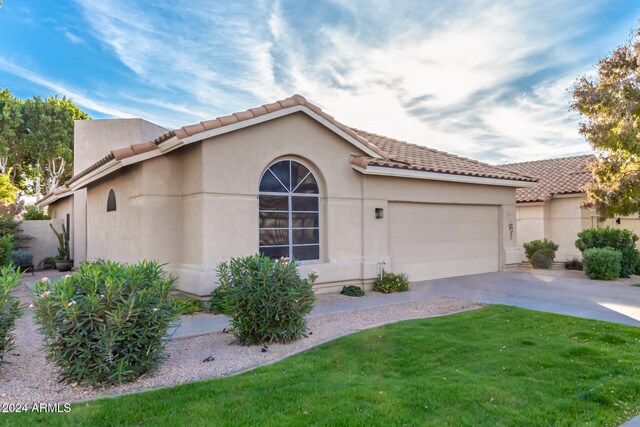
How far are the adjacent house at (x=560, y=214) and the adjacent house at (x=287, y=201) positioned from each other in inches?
212

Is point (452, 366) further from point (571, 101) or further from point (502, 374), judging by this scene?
point (571, 101)

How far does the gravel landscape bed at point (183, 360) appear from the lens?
4.86 m

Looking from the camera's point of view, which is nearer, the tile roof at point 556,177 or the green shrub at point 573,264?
the green shrub at point 573,264

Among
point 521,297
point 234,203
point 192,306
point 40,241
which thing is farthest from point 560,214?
point 40,241

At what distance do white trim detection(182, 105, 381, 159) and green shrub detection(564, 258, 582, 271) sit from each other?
11678 mm

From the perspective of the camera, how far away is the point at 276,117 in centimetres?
1048

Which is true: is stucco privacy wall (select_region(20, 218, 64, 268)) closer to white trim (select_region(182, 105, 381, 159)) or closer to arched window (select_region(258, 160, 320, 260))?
arched window (select_region(258, 160, 320, 260))

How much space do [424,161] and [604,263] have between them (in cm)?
685

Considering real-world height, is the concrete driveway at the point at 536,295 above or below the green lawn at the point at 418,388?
below

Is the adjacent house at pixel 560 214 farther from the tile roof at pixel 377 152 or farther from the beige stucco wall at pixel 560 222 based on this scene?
the tile roof at pixel 377 152

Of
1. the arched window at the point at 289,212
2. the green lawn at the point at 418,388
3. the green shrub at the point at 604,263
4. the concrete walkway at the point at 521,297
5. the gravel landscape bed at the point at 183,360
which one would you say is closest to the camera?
the green lawn at the point at 418,388

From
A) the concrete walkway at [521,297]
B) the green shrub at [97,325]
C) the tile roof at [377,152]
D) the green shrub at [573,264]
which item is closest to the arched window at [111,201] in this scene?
the tile roof at [377,152]

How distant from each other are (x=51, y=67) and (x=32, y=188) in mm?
26318

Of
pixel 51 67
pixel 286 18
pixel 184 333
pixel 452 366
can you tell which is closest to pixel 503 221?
pixel 286 18
